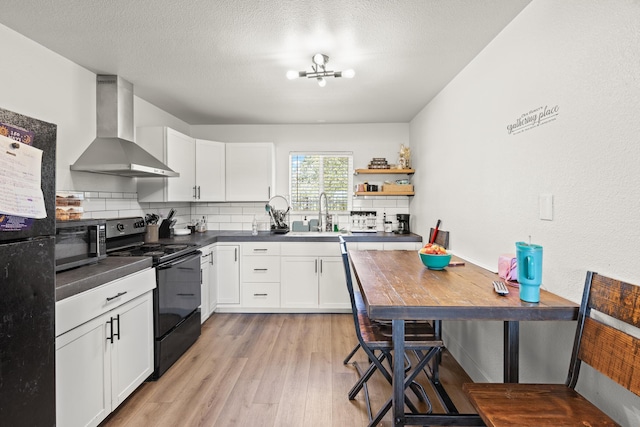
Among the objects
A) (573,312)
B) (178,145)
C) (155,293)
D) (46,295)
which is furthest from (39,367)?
(178,145)

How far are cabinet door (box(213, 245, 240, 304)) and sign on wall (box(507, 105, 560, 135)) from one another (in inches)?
118

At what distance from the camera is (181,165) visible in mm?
3736

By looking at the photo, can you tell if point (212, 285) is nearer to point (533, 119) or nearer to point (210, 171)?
point (210, 171)

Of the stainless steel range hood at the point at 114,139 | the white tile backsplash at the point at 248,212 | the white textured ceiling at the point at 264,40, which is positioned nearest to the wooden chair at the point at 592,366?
the white textured ceiling at the point at 264,40

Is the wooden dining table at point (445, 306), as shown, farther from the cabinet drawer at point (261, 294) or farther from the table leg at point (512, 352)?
the cabinet drawer at point (261, 294)

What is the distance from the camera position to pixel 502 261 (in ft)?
6.23

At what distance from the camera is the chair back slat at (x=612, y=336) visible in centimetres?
106

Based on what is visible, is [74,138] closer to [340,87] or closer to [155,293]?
[155,293]

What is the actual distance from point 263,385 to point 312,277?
1.58m

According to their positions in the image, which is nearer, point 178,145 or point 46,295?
point 46,295

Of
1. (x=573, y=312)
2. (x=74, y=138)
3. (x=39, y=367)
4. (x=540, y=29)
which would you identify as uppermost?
(x=540, y=29)

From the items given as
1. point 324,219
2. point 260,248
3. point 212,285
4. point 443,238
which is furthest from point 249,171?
point 443,238

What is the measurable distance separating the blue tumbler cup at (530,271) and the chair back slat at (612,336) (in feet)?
Answer: 0.56

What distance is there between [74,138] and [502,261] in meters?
3.21
